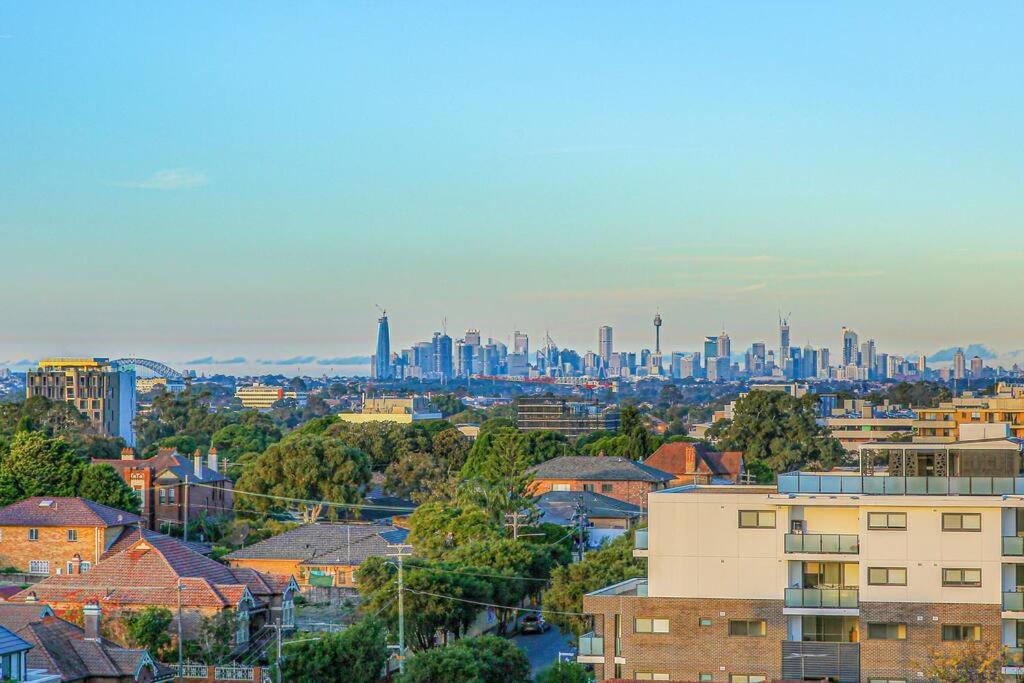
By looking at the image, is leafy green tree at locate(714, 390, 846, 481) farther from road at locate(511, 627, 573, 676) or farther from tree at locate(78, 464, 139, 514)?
road at locate(511, 627, 573, 676)

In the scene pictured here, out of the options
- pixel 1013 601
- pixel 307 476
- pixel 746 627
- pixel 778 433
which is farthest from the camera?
pixel 778 433

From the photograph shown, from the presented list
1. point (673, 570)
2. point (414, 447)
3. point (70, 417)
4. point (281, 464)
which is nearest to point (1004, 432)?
point (673, 570)

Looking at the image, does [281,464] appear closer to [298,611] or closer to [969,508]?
[298,611]

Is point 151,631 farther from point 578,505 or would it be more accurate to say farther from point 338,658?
point 578,505

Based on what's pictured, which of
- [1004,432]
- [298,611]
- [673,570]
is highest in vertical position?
[1004,432]

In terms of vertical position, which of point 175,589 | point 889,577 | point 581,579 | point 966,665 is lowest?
point 581,579

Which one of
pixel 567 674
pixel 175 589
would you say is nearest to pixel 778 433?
pixel 175 589

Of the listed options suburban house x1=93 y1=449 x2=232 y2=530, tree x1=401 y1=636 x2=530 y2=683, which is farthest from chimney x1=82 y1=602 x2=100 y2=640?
suburban house x1=93 y1=449 x2=232 y2=530
